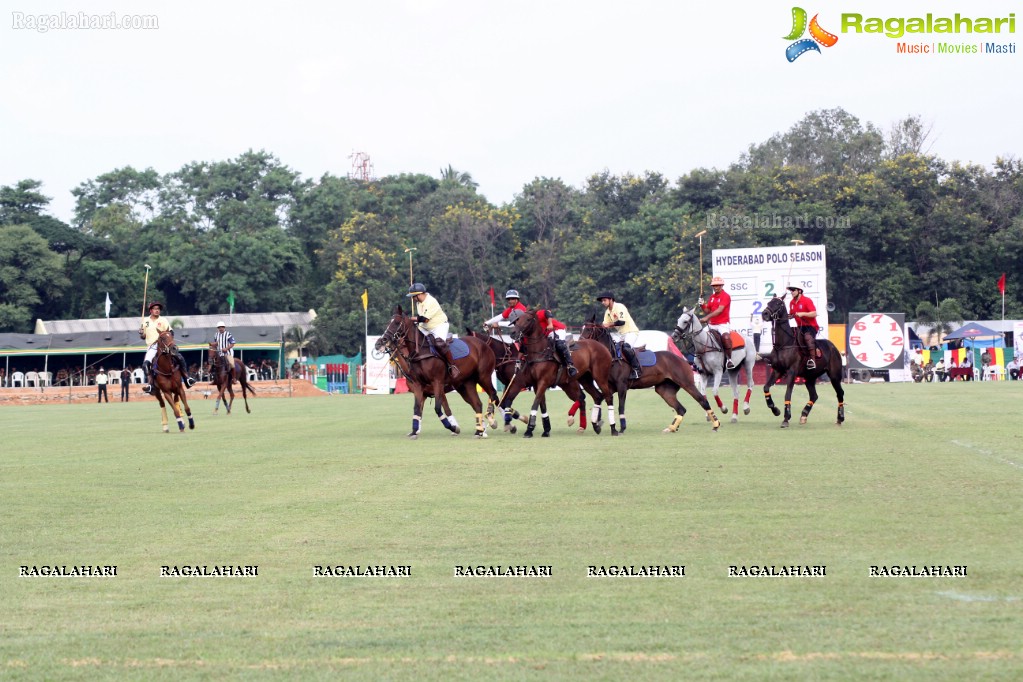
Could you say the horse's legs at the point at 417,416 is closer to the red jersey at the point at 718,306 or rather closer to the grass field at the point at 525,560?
the grass field at the point at 525,560

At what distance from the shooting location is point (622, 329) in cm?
1953

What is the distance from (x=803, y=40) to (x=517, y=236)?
41.2m

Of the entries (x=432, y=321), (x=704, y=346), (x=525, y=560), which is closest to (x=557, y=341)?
(x=432, y=321)

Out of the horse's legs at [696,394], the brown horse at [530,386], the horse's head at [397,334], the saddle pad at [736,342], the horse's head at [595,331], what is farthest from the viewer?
the saddle pad at [736,342]

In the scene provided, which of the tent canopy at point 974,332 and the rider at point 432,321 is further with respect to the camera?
the tent canopy at point 974,332

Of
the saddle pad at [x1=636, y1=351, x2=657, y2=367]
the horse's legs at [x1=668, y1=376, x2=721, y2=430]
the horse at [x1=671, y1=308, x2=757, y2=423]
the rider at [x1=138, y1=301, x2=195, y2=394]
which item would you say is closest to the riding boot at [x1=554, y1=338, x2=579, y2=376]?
the saddle pad at [x1=636, y1=351, x2=657, y2=367]

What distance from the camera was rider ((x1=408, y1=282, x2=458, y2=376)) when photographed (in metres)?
18.9

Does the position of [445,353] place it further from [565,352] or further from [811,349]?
[811,349]

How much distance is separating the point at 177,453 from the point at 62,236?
6944 centimetres

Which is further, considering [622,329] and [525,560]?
[622,329]

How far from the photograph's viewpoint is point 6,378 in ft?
226

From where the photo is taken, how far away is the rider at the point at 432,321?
18922 millimetres

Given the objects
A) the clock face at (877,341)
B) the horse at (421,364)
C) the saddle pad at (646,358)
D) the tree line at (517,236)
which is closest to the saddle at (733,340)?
the saddle pad at (646,358)

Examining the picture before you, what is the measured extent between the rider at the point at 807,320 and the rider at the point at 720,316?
1945 mm
